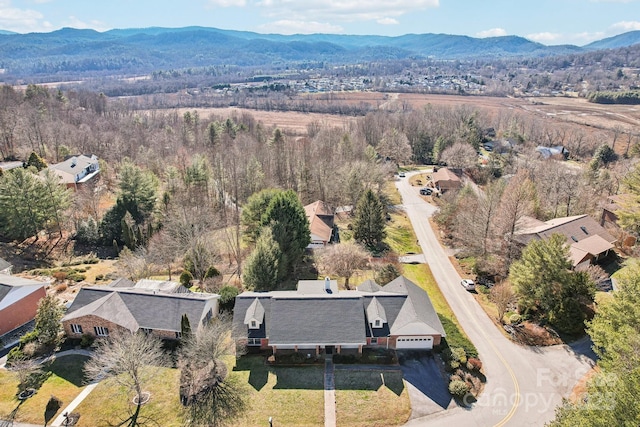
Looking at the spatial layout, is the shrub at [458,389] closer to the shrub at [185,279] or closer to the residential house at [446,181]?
the shrub at [185,279]

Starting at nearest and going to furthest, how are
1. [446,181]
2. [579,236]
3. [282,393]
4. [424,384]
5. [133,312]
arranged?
[282,393] → [424,384] → [133,312] → [579,236] → [446,181]

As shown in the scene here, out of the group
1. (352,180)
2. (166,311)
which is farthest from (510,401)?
(352,180)

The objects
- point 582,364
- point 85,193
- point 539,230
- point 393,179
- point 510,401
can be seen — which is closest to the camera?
point 510,401

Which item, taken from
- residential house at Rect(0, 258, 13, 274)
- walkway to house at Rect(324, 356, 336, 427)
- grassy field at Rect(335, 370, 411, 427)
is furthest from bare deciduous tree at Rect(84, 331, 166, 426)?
residential house at Rect(0, 258, 13, 274)

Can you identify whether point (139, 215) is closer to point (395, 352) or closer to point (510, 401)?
Answer: point (395, 352)

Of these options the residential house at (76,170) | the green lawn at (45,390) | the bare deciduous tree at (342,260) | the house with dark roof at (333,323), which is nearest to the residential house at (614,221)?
the house with dark roof at (333,323)

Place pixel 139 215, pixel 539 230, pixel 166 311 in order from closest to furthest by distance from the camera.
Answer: pixel 166 311 → pixel 539 230 → pixel 139 215

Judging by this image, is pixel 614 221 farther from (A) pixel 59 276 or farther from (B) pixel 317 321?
(A) pixel 59 276

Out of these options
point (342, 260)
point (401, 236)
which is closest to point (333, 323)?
point (342, 260)
